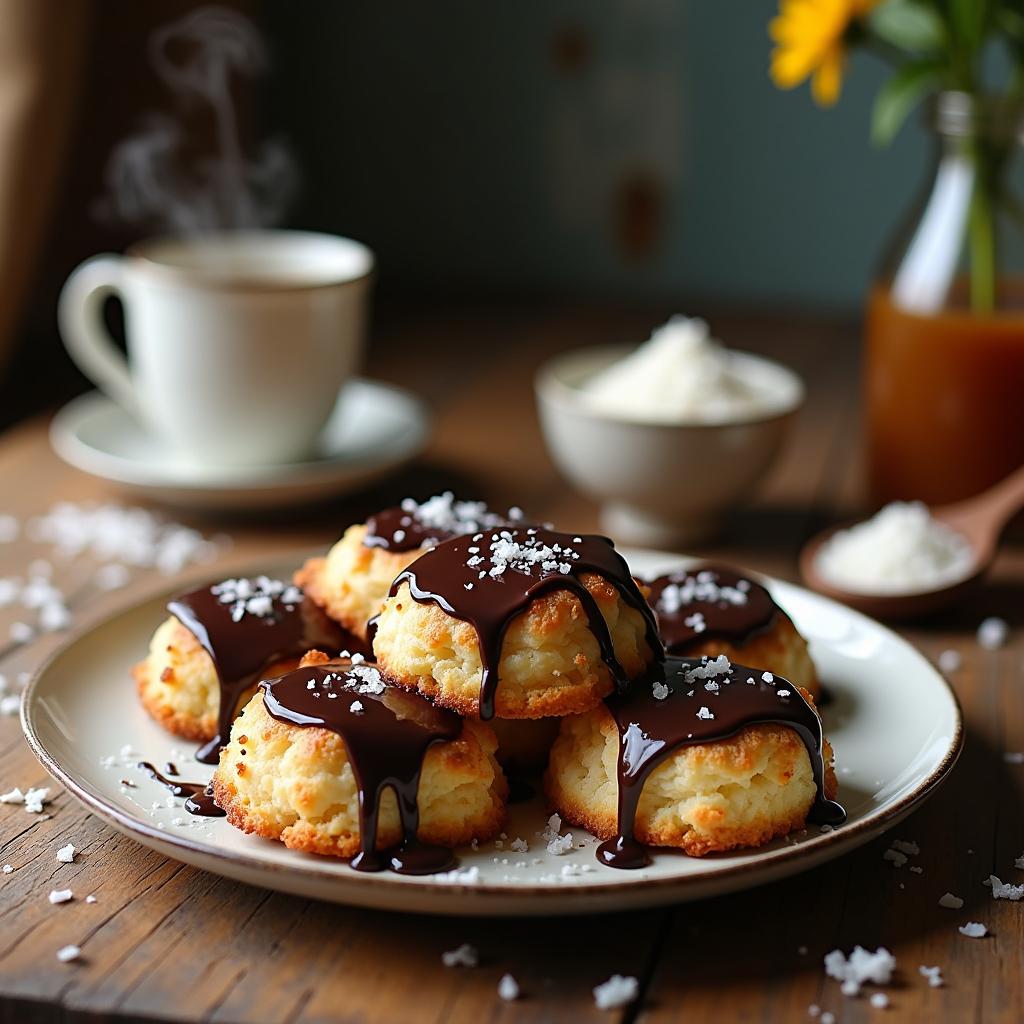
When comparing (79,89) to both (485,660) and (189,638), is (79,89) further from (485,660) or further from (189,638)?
(485,660)

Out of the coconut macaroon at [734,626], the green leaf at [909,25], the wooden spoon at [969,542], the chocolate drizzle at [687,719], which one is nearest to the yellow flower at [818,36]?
the green leaf at [909,25]

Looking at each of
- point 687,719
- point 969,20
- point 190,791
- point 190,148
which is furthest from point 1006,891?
point 190,148

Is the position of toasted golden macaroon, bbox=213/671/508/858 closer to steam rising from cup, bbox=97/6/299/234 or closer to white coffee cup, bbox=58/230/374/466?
white coffee cup, bbox=58/230/374/466

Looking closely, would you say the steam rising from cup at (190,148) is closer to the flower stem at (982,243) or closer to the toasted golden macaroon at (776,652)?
the flower stem at (982,243)

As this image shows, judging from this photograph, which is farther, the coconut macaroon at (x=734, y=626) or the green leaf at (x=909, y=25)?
the green leaf at (x=909, y=25)

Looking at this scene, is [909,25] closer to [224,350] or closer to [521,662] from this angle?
[224,350]

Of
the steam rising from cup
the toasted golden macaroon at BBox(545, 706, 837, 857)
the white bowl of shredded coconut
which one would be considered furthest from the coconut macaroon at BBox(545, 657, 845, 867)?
the steam rising from cup

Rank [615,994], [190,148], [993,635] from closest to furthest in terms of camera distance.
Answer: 1. [615,994]
2. [993,635]
3. [190,148]
